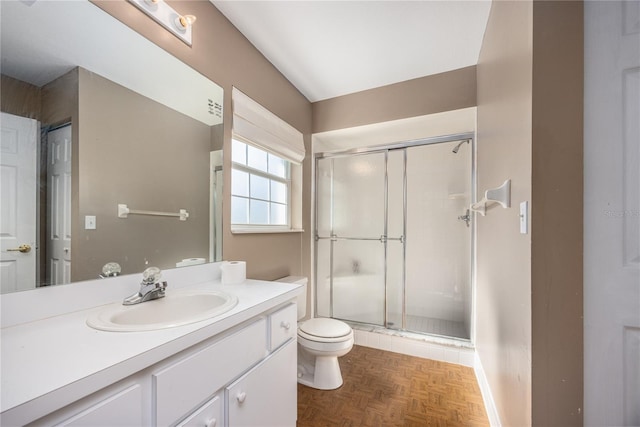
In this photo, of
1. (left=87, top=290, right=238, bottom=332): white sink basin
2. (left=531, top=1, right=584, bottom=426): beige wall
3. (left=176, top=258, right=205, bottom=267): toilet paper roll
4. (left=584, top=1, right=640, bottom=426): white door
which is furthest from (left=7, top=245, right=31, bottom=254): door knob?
(left=584, top=1, right=640, bottom=426): white door

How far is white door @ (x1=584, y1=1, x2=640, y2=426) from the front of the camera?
2.57 ft

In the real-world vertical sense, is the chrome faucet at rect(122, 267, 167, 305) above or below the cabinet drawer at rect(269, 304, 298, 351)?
above

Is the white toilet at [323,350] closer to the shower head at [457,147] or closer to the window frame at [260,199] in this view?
the window frame at [260,199]

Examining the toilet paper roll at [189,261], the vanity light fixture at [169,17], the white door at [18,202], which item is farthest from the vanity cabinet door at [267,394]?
the vanity light fixture at [169,17]

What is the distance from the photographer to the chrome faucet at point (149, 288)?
39.6 inches

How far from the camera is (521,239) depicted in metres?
0.95

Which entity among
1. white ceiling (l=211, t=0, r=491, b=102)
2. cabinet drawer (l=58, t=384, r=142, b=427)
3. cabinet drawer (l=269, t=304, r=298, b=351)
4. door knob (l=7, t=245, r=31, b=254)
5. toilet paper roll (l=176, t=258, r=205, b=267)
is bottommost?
cabinet drawer (l=269, t=304, r=298, b=351)

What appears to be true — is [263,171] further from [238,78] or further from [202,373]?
[202,373]

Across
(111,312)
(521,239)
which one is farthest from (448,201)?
(111,312)

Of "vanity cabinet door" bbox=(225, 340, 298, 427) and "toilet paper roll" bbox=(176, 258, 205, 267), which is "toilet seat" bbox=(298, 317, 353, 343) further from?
"toilet paper roll" bbox=(176, 258, 205, 267)

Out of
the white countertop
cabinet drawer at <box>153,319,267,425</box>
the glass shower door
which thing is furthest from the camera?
the glass shower door

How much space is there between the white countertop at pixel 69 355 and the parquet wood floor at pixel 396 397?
3.60ft

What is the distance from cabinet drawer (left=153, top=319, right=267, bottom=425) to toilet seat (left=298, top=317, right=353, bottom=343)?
75cm

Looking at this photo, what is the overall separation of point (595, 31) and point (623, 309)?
2.88ft
